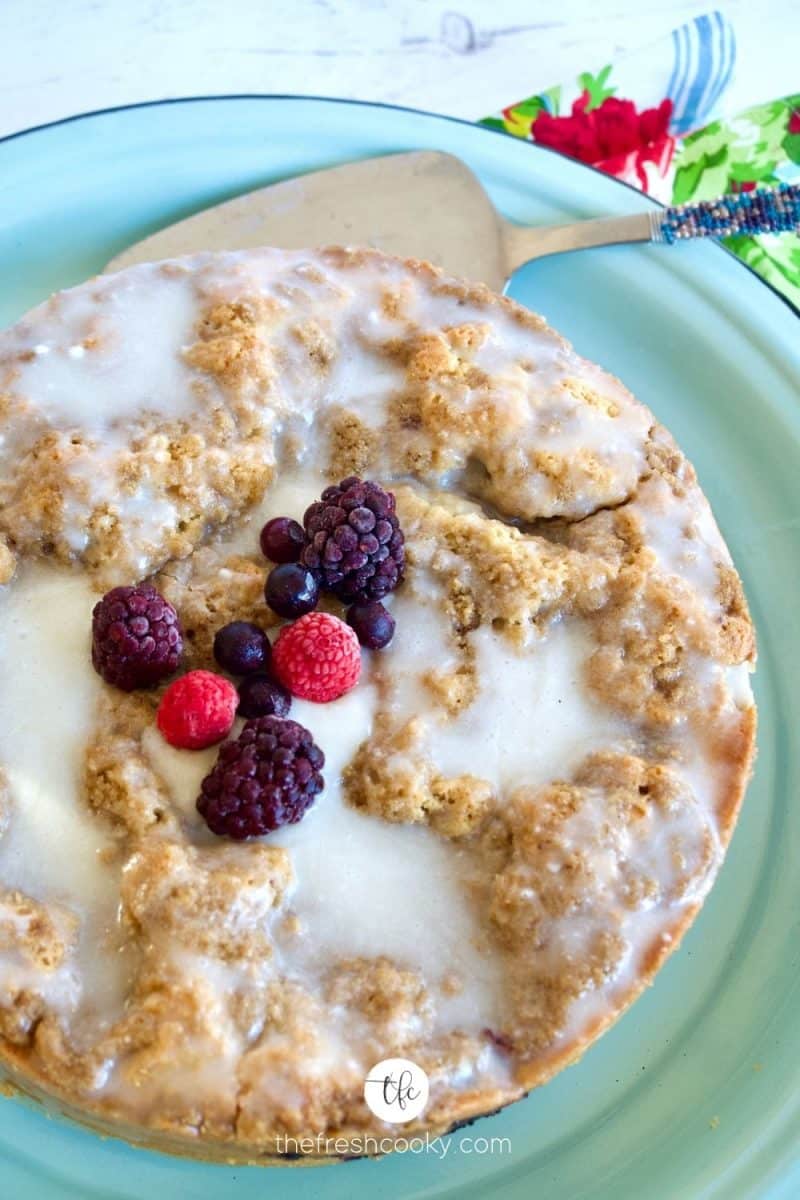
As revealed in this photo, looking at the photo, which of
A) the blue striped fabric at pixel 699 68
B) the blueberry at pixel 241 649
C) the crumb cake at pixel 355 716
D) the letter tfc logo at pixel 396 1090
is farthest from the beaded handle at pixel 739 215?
the letter tfc logo at pixel 396 1090

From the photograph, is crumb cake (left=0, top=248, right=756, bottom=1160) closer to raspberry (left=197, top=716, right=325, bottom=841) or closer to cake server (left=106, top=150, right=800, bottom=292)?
raspberry (left=197, top=716, right=325, bottom=841)

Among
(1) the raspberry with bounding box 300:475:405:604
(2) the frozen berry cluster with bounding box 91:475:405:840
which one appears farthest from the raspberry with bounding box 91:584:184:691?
(1) the raspberry with bounding box 300:475:405:604

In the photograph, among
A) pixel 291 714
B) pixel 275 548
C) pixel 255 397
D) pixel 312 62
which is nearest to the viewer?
pixel 291 714

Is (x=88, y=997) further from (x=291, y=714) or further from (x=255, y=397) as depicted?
(x=255, y=397)

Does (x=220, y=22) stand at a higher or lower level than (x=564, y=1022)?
higher

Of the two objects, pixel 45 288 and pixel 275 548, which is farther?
pixel 45 288

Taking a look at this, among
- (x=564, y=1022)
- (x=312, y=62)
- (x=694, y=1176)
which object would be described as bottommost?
(x=694, y=1176)

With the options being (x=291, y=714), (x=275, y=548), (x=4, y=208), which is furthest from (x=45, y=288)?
(x=291, y=714)
